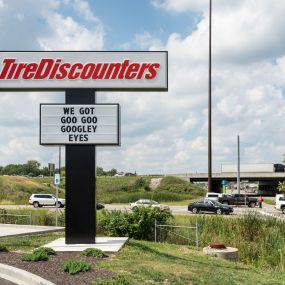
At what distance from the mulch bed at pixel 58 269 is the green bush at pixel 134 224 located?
604cm

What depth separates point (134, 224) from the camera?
63.0ft

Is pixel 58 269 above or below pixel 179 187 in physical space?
above

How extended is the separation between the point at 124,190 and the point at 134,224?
188ft

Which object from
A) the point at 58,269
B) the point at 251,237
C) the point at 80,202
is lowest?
the point at 251,237

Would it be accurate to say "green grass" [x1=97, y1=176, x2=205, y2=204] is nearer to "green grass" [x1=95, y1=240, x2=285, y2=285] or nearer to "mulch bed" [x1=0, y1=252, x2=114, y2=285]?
"green grass" [x1=95, y1=240, x2=285, y2=285]

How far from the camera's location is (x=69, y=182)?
1534 cm

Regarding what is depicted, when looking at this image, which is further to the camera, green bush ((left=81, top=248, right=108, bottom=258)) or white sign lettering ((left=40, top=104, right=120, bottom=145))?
white sign lettering ((left=40, top=104, right=120, bottom=145))

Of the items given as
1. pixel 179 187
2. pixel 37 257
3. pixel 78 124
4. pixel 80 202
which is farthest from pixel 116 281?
pixel 179 187

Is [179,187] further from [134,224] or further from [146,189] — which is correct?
[134,224]

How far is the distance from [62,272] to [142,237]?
9.07 meters

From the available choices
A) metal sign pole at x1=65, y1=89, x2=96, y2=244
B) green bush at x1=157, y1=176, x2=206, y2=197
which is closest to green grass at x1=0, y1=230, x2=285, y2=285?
metal sign pole at x1=65, y1=89, x2=96, y2=244

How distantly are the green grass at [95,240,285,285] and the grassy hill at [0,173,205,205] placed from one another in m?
47.7

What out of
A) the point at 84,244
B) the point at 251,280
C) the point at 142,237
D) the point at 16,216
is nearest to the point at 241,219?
the point at 142,237

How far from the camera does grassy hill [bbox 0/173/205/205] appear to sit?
206 ft
